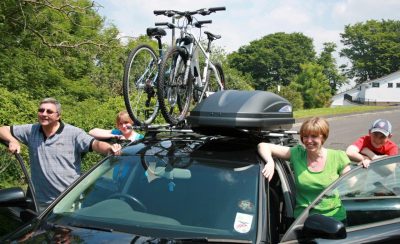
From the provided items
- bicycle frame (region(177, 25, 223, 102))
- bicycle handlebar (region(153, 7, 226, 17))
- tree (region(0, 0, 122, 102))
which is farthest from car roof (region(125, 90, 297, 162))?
tree (region(0, 0, 122, 102))

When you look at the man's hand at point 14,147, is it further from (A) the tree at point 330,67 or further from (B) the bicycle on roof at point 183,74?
(A) the tree at point 330,67

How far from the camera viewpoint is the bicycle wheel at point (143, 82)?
543 cm

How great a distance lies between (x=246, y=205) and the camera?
3240mm

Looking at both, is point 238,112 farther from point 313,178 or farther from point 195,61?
point 195,61

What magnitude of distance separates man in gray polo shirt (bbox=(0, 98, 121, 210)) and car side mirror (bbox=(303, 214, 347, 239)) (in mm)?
2210

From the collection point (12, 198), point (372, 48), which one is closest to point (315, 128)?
point (12, 198)

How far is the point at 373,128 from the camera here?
186 inches

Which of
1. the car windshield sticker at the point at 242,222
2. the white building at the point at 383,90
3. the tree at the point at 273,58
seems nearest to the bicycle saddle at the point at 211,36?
the car windshield sticker at the point at 242,222

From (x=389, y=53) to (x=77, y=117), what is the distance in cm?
9955

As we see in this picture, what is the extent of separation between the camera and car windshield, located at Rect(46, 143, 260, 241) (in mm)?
3135

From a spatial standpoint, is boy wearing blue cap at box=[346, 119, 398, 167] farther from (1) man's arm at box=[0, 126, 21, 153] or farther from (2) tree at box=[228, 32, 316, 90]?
(2) tree at box=[228, 32, 316, 90]

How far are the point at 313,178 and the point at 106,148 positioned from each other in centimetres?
173

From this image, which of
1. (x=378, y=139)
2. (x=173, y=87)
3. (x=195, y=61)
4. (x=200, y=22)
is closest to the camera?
(x=378, y=139)

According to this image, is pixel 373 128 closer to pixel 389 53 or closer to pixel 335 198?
pixel 335 198
